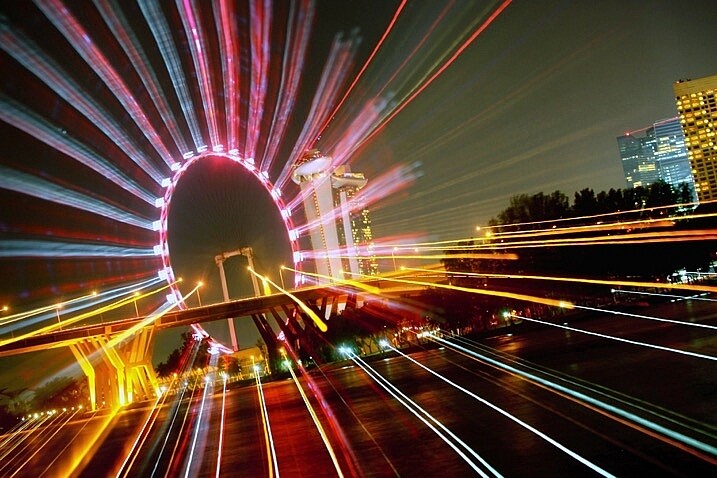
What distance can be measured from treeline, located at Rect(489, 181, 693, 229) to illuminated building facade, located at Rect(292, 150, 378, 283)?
5415 cm

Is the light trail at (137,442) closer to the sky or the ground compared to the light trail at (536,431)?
closer to the ground

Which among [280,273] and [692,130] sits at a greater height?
[692,130]

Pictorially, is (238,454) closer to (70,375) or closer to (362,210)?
(70,375)

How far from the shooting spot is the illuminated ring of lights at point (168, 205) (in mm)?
29750

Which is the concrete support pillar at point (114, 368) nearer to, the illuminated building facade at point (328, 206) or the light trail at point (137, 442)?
the light trail at point (137, 442)

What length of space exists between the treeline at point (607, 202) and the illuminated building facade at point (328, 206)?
5415 cm

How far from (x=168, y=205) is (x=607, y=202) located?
33.3 m

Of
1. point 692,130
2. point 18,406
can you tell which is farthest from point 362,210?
point 18,406

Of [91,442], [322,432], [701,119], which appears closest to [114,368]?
[91,442]

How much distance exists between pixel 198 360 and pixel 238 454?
57699 mm

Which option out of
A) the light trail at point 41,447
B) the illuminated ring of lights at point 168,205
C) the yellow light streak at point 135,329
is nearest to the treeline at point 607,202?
the illuminated ring of lights at point 168,205

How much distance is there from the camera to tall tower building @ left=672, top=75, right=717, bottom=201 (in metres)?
115

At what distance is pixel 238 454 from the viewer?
1227 cm

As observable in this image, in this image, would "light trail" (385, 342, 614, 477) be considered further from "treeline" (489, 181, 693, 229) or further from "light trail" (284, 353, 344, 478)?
"treeline" (489, 181, 693, 229)
